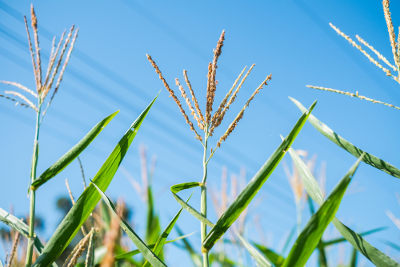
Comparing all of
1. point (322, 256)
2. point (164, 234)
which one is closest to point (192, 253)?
point (322, 256)

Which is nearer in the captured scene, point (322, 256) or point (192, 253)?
point (322, 256)

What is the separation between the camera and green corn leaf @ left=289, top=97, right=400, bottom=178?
2.89 ft

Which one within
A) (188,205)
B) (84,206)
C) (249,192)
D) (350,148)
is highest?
(350,148)

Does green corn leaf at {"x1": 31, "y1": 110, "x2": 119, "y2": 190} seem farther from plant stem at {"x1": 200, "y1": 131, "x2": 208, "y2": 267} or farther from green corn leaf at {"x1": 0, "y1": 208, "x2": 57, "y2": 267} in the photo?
plant stem at {"x1": 200, "y1": 131, "x2": 208, "y2": 267}

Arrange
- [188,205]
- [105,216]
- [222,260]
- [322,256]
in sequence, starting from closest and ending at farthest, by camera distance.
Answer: [188,205] < [322,256] < [105,216] < [222,260]

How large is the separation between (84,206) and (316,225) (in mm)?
528

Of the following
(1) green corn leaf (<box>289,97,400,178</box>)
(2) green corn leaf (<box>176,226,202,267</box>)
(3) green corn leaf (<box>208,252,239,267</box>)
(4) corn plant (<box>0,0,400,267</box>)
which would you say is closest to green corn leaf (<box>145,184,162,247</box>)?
(2) green corn leaf (<box>176,226,202,267</box>)

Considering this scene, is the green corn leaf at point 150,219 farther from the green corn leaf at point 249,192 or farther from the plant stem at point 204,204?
the green corn leaf at point 249,192

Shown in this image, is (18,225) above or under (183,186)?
under

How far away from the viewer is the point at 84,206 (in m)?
0.88

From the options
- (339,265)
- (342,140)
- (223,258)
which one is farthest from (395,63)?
(339,265)

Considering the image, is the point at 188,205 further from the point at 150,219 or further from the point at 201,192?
the point at 150,219

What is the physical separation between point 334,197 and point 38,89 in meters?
0.85

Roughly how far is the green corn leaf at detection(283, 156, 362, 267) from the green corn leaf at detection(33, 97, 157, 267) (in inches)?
18.7
